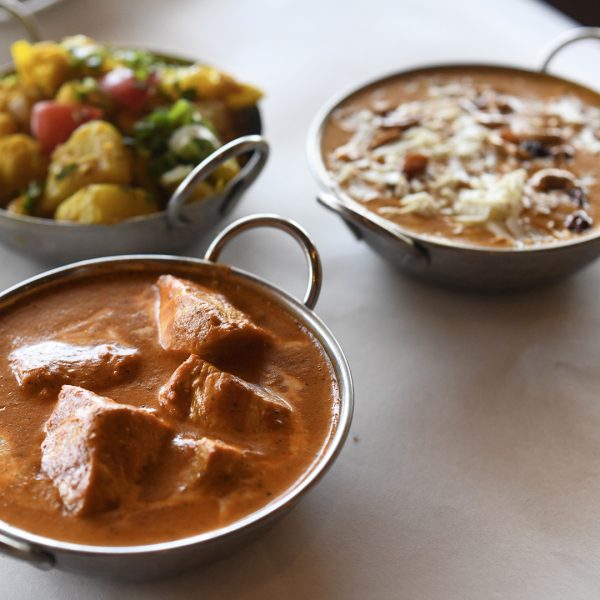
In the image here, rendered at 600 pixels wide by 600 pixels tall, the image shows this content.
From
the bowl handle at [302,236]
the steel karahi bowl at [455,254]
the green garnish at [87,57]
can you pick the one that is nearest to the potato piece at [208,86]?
the green garnish at [87,57]

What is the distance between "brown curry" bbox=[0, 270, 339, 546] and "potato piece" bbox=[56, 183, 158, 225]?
0.82 feet

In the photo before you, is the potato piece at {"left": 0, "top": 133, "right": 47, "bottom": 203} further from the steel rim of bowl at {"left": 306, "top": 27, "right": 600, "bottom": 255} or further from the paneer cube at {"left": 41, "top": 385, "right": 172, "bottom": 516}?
the paneer cube at {"left": 41, "top": 385, "right": 172, "bottom": 516}

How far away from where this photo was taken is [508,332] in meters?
1.66

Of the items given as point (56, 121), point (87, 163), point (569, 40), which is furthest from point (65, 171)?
point (569, 40)

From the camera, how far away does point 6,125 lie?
5.88 ft

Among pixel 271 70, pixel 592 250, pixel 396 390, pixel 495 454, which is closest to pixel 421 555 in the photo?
pixel 495 454

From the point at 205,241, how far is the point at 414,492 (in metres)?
0.82

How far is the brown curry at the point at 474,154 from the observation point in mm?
1616

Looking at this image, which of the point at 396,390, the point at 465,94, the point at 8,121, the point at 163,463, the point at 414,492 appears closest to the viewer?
the point at 163,463

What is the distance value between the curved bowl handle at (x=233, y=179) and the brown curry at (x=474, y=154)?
17 cm

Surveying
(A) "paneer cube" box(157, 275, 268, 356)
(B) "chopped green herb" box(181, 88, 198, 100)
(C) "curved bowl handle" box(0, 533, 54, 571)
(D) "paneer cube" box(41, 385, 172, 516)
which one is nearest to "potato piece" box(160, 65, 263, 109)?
(B) "chopped green herb" box(181, 88, 198, 100)

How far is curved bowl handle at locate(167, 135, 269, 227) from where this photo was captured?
1520 mm

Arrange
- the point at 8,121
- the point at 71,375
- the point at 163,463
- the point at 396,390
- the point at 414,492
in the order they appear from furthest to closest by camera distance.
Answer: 1. the point at 8,121
2. the point at 396,390
3. the point at 414,492
4. the point at 71,375
5. the point at 163,463

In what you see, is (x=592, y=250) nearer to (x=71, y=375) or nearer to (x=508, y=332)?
(x=508, y=332)
